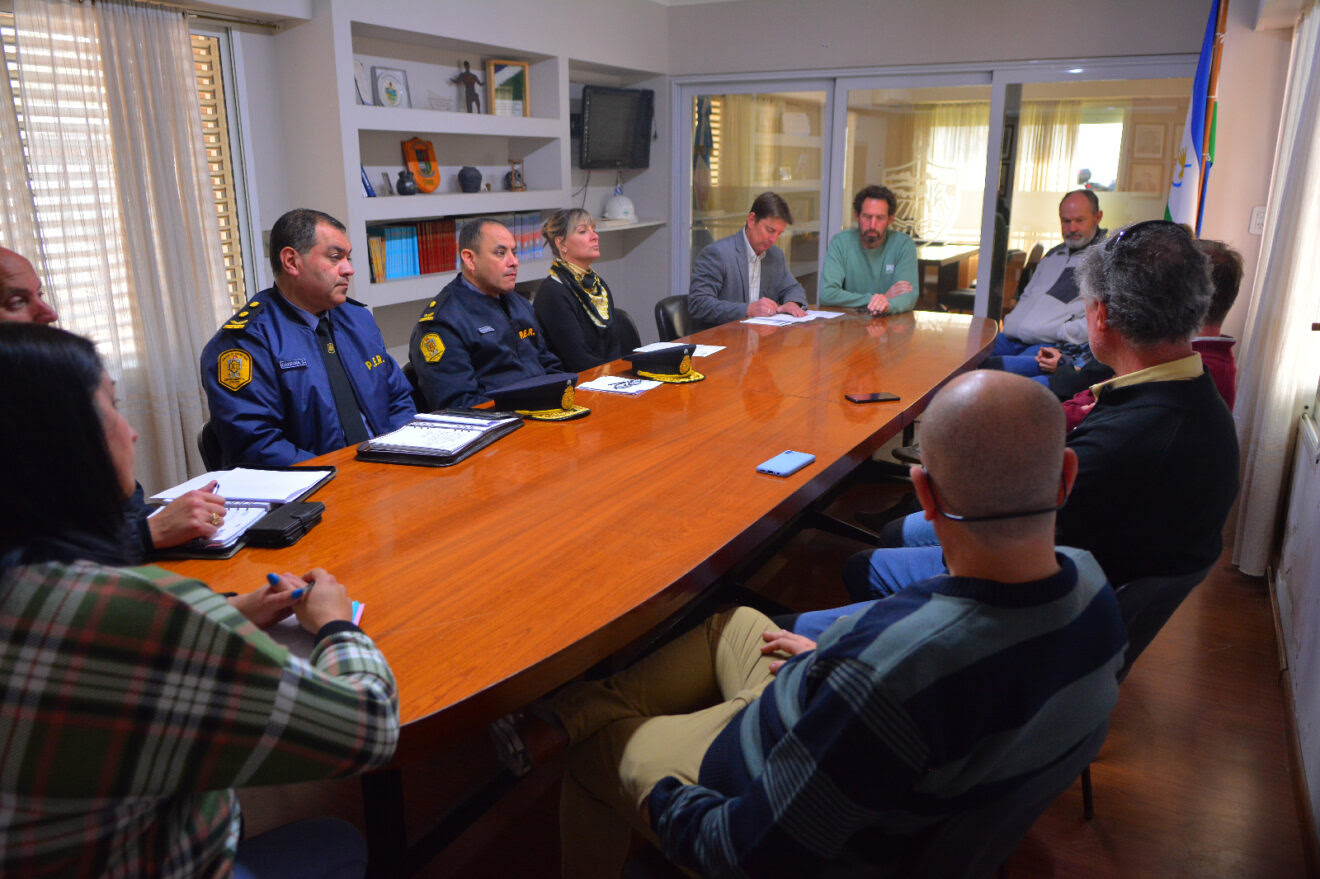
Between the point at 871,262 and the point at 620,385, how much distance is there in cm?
254

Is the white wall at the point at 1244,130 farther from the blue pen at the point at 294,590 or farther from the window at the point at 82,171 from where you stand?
the window at the point at 82,171

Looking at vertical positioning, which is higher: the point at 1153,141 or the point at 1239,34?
the point at 1239,34

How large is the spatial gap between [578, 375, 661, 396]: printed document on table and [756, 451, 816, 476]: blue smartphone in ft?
2.64

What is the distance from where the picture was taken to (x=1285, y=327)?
3.12 meters

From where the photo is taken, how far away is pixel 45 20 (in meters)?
3.30

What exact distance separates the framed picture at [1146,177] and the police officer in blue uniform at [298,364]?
4.86 meters

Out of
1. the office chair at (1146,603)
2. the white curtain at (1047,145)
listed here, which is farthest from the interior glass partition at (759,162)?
the office chair at (1146,603)

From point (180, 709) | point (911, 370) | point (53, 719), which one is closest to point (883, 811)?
point (180, 709)

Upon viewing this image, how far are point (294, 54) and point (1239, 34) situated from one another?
4.47 m

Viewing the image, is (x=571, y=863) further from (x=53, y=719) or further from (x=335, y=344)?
(x=335, y=344)

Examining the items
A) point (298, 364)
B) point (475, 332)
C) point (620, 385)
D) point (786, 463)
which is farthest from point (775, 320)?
point (298, 364)

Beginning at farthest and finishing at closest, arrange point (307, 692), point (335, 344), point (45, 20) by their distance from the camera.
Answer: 1. point (45, 20)
2. point (335, 344)
3. point (307, 692)

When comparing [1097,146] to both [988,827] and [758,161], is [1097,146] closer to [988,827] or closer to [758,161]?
[758,161]

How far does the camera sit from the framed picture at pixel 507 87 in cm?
543
